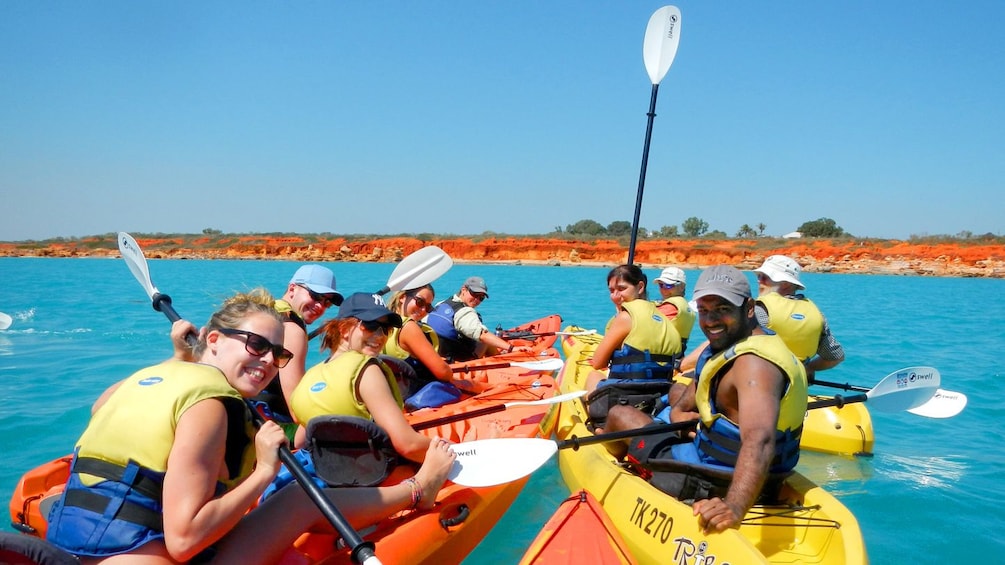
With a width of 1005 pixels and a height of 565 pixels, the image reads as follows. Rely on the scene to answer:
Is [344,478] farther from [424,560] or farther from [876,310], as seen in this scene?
[876,310]

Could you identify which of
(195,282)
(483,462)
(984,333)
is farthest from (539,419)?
(195,282)

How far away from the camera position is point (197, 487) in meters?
1.83

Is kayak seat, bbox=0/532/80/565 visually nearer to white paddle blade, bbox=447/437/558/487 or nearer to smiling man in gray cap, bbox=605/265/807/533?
white paddle blade, bbox=447/437/558/487

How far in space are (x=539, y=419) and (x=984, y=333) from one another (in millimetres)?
15324

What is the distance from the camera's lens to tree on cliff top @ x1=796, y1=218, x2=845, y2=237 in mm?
56869

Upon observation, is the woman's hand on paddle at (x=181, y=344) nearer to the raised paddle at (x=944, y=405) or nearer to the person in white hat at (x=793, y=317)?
the person in white hat at (x=793, y=317)

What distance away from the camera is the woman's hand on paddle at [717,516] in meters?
2.66

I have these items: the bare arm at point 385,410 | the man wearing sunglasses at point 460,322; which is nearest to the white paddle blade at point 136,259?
the bare arm at point 385,410

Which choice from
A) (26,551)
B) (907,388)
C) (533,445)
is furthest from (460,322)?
(26,551)

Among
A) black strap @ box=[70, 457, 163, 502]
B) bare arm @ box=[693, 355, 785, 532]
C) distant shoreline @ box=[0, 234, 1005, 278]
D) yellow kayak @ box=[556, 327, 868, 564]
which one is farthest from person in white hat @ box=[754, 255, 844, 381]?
distant shoreline @ box=[0, 234, 1005, 278]

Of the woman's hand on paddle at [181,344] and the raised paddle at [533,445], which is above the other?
the woman's hand on paddle at [181,344]

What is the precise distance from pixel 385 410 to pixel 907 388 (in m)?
3.41

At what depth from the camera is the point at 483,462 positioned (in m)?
3.44

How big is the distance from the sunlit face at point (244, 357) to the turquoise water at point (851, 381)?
140 centimetres
